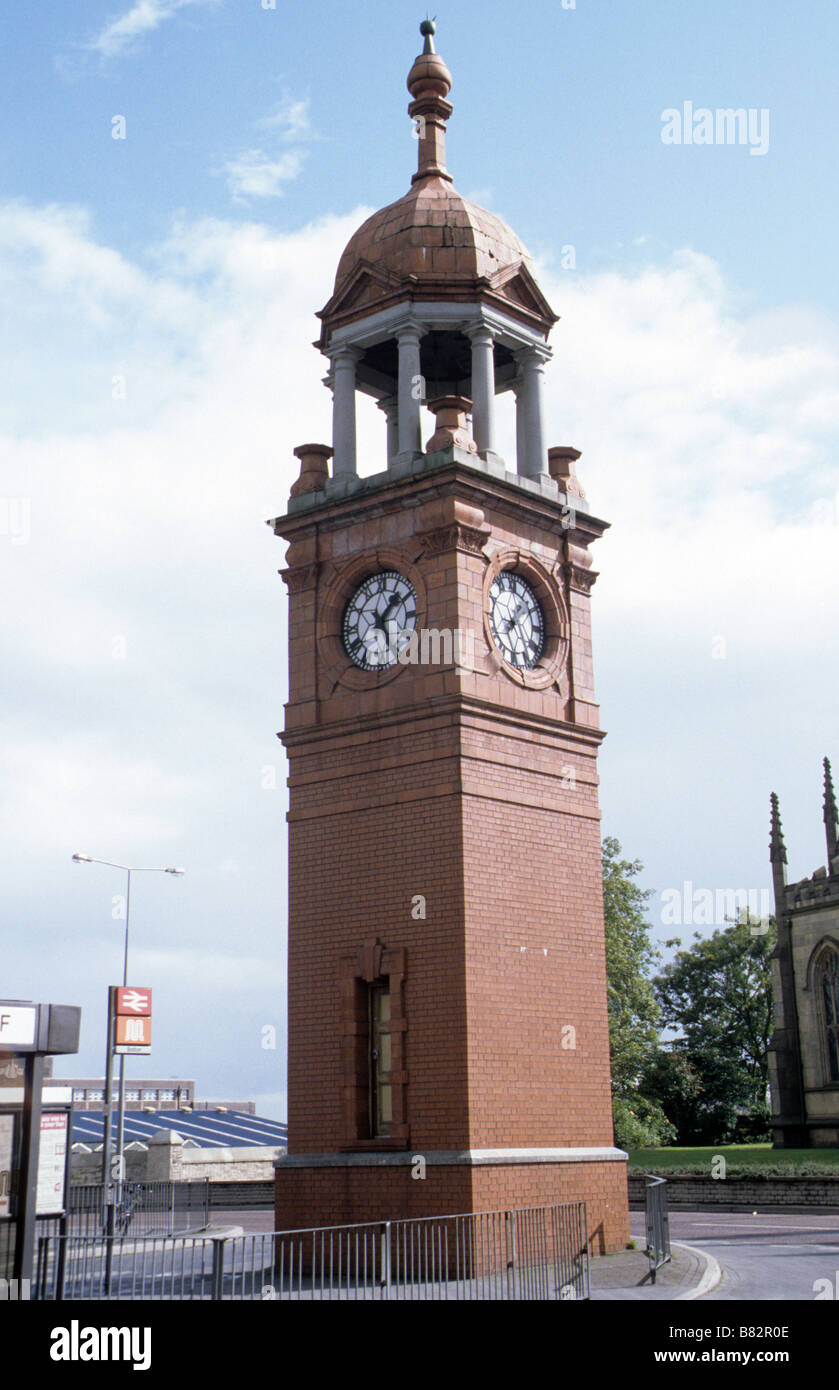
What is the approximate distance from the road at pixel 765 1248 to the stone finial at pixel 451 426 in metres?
13.0

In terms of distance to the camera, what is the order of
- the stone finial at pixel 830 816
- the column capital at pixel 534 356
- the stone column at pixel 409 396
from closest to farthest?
1. the stone column at pixel 409 396
2. the column capital at pixel 534 356
3. the stone finial at pixel 830 816

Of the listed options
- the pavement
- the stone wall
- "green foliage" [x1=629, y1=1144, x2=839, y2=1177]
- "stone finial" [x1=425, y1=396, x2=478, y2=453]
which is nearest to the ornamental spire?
"stone finial" [x1=425, y1=396, x2=478, y2=453]

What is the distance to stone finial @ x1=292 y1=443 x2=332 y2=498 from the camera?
25281 mm

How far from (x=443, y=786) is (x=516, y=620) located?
144 inches

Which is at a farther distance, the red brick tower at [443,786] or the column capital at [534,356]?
the column capital at [534,356]

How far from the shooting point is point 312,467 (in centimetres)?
2550

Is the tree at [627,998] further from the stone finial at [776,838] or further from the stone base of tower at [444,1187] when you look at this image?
the stone base of tower at [444,1187]

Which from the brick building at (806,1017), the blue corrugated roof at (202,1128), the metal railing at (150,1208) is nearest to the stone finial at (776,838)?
the brick building at (806,1017)

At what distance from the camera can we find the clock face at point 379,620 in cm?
2341

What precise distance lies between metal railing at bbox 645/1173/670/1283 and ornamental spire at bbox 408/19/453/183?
18272 millimetres

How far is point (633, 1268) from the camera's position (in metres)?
20.5

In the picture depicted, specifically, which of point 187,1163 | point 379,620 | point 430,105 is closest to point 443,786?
point 379,620
